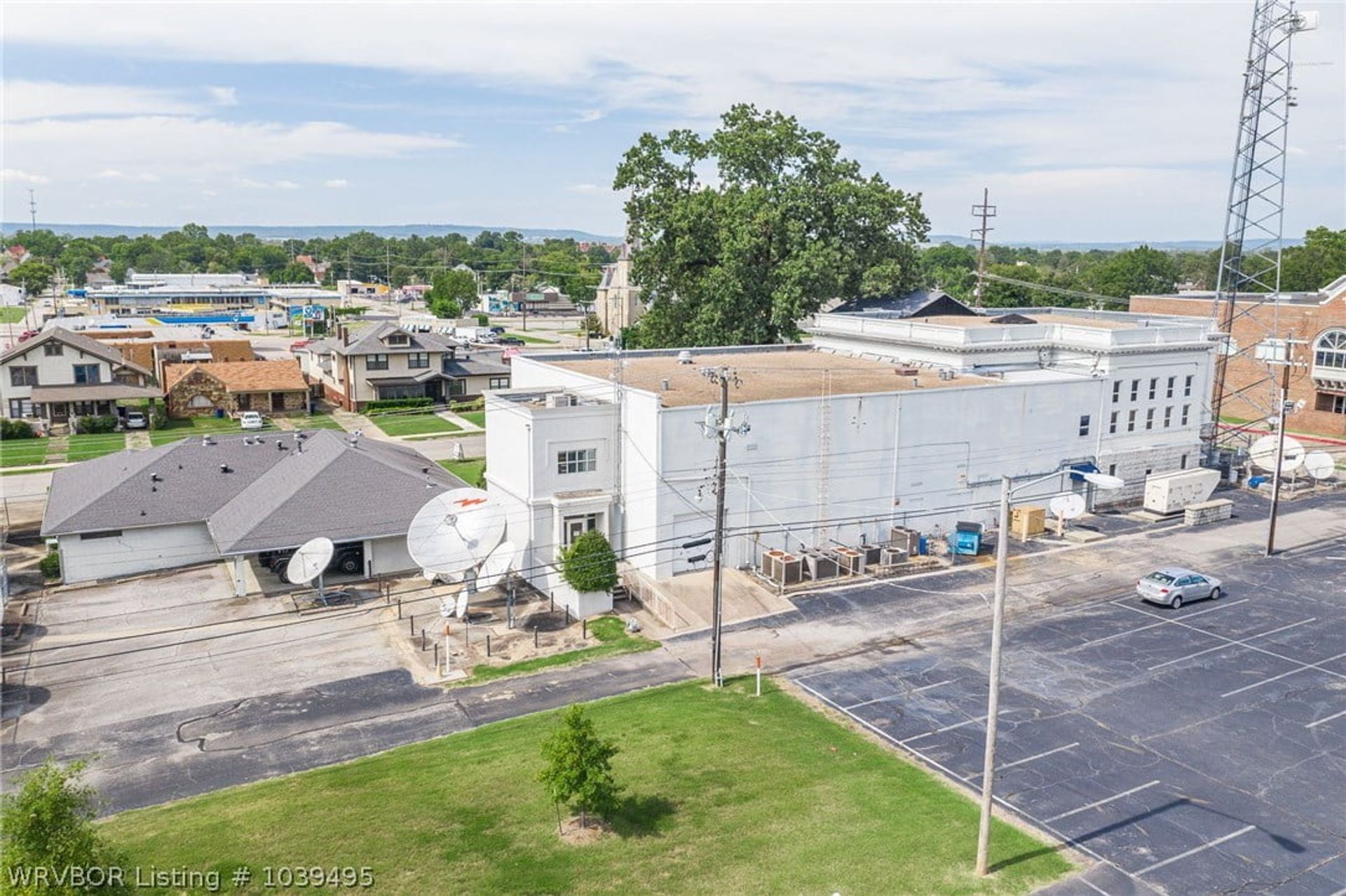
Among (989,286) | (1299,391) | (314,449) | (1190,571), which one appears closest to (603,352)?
(314,449)

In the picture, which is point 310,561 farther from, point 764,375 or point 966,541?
point 966,541

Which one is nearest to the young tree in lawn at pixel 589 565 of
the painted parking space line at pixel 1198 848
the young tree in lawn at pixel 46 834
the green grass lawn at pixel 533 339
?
the painted parking space line at pixel 1198 848

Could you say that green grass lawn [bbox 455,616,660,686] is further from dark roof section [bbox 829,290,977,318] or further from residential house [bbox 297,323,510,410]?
residential house [bbox 297,323,510,410]

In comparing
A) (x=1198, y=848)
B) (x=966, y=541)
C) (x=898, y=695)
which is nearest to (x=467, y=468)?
(x=966, y=541)

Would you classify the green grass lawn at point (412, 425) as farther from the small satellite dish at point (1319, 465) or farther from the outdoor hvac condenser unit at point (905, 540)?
the small satellite dish at point (1319, 465)

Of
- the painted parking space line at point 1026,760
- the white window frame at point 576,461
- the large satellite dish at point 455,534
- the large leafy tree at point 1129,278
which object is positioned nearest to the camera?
the painted parking space line at point 1026,760

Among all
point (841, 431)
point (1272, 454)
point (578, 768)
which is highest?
point (841, 431)
